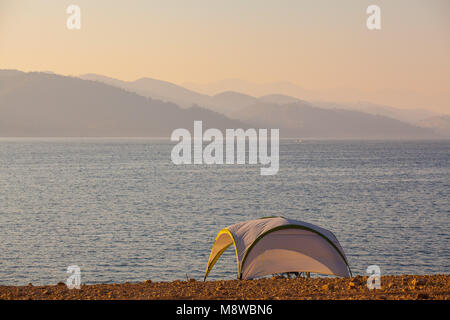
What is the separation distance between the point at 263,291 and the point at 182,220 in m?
33.7

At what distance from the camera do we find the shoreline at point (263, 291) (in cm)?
1373

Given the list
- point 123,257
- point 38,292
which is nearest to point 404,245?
point 123,257

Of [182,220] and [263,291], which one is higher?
[263,291]

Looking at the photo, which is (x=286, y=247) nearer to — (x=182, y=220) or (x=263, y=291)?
(x=263, y=291)

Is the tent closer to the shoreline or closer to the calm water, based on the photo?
the shoreline

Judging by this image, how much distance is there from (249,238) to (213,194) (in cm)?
5308

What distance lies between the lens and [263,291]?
1493 centimetres

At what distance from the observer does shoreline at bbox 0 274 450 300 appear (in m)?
13.7

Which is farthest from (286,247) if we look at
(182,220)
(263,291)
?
(182,220)

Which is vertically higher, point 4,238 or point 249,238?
point 249,238

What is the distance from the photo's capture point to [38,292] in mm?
15328

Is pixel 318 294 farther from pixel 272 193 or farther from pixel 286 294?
pixel 272 193

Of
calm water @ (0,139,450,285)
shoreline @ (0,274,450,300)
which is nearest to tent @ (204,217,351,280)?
shoreline @ (0,274,450,300)

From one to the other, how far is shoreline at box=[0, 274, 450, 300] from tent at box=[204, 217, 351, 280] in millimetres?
1898
